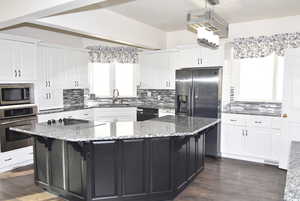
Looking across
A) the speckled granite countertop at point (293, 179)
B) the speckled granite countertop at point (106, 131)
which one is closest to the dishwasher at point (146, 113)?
the speckled granite countertop at point (106, 131)

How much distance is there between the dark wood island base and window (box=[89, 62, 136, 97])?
308cm

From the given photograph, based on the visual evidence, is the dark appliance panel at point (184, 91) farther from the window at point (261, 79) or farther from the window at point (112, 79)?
the window at point (112, 79)

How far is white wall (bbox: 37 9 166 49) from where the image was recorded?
3.30 m

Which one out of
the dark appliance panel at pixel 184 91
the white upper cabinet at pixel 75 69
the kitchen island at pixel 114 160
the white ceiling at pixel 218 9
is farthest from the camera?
the white upper cabinet at pixel 75 69

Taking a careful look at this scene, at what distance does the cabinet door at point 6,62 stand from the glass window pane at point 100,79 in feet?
6.91

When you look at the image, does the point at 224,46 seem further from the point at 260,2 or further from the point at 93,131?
the point at 93,131

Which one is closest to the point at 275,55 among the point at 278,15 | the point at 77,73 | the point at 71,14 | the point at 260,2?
the point at 278,15

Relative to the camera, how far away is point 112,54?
5910mm

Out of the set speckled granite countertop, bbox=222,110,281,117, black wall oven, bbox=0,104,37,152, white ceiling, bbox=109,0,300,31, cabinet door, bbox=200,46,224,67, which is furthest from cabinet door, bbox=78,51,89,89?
speckled granite countertop, bbox=222,110,281,117

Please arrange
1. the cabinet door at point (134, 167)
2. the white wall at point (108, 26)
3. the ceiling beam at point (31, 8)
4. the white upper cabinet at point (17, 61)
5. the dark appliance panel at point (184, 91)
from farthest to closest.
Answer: the dark appliance panel at point (184, 91) → the white upper cabinet at point (17, 61) → the white wall at point (108, 26) → the cabinet door at point (134, 167) → the ceiling beam at point (31, 8)

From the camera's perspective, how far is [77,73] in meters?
5.51

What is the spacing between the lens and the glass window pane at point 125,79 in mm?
6094

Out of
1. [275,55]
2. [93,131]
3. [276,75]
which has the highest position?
[275,55]

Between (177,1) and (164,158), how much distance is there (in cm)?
244
